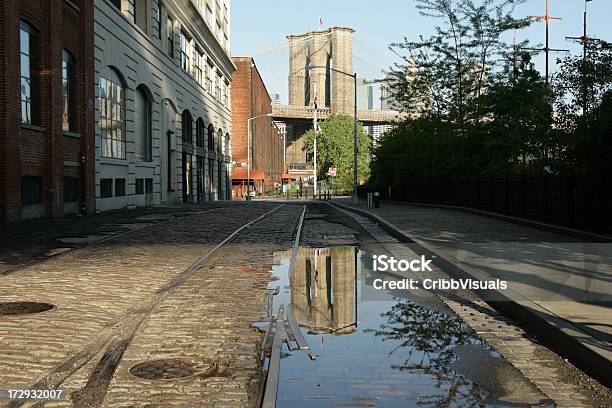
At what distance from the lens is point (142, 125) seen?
36.7m

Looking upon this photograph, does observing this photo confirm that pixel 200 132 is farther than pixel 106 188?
Yes

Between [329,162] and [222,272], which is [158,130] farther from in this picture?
[329,162]

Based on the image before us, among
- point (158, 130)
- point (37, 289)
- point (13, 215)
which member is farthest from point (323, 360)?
point (158, 130)

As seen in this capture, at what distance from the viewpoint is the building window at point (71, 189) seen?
25266 millimetres

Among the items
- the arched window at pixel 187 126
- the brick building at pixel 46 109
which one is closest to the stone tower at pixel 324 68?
the arched window at pixel 187 126

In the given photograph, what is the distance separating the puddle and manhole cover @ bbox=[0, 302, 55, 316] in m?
2.69

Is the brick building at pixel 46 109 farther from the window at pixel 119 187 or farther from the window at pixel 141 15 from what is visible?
the window at pixel 141 15

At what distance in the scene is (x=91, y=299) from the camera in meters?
8.27

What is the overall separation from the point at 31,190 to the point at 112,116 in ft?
30.4

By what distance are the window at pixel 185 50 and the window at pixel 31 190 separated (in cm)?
2462

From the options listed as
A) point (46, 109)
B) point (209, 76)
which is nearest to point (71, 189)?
point (46, 109)

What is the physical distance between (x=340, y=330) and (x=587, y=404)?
2.73m

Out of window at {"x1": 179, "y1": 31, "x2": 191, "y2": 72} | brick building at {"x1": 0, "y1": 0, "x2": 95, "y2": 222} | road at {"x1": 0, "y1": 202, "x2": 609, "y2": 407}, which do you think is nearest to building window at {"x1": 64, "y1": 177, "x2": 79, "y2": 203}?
brick building at {"x1": 0, "y1": 0, "x2": 95, "y2": 222}

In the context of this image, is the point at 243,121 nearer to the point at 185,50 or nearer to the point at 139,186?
the point at 185,50
